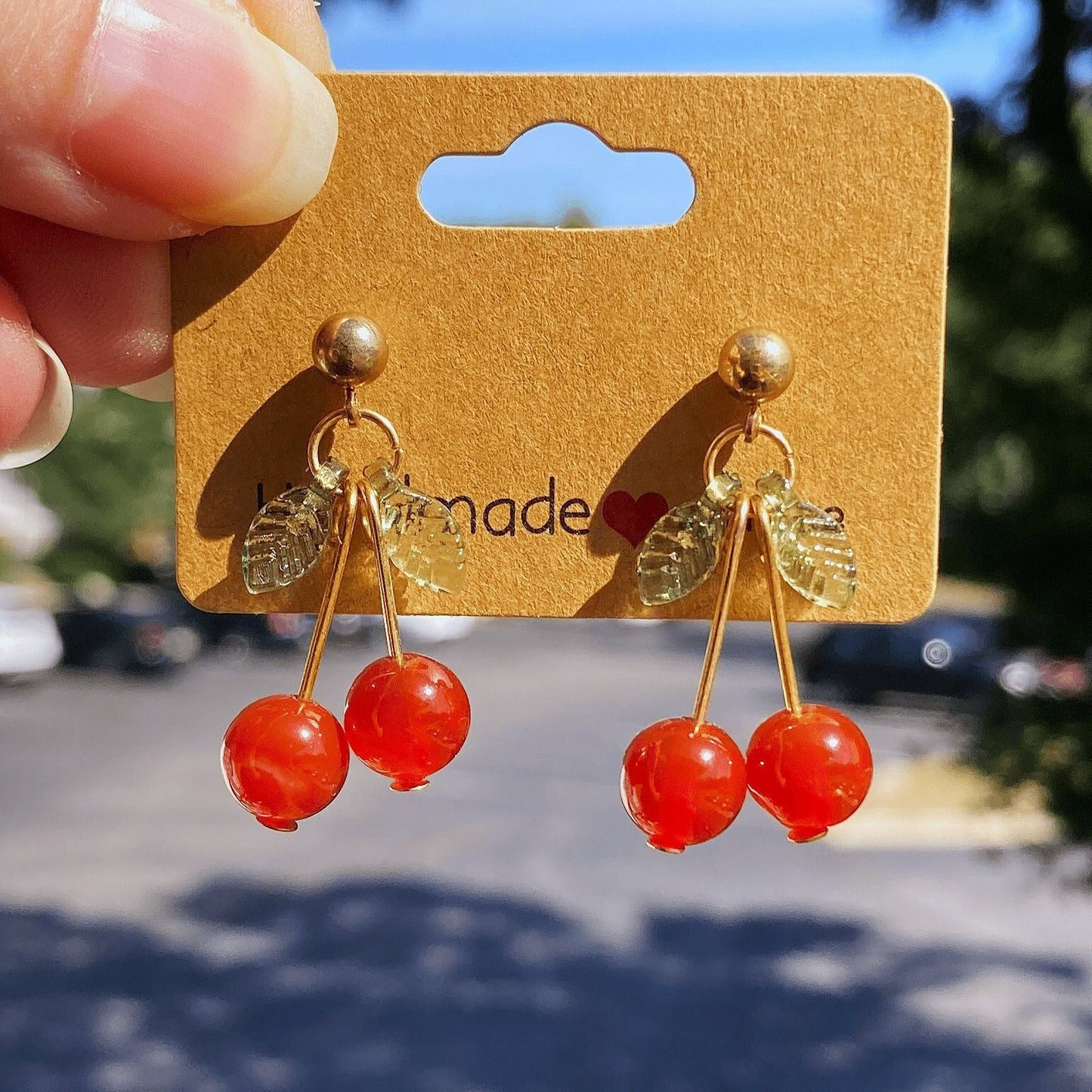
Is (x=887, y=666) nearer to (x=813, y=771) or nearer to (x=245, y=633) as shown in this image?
(x=245, y=633)

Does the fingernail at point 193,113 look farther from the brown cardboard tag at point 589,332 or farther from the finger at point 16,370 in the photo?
the finger at point 16,370

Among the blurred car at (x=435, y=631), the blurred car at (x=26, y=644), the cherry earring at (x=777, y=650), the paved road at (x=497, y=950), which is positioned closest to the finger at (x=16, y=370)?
the cherry earring at (x=777, y=650)

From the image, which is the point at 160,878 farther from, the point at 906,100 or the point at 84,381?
the point at 906,100

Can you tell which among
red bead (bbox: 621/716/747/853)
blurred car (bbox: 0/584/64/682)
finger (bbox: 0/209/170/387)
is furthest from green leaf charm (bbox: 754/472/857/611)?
blurred car (bbox: 0/584/64/682)

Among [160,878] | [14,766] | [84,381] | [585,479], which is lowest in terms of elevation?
[585,479]

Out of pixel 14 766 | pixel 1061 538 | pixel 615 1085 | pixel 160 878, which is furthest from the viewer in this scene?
pixel 14 766

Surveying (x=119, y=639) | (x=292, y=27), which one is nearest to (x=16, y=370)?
(x=292, y=27)

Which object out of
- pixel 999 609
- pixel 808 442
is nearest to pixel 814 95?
pixel 808 442
